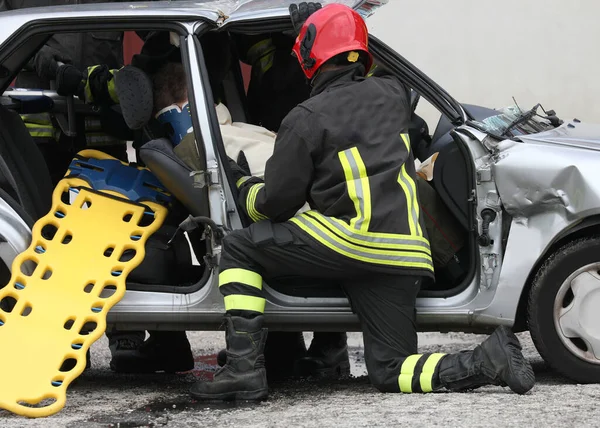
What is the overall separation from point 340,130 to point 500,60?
6868 mm

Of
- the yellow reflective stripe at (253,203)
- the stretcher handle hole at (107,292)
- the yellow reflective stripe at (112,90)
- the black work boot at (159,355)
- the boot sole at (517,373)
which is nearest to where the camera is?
the boot sole at (517,373)

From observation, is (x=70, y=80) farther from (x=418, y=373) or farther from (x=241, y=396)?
(x=418, y=373)

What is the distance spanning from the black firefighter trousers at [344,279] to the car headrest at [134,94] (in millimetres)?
771

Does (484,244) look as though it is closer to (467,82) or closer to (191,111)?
(191,111)

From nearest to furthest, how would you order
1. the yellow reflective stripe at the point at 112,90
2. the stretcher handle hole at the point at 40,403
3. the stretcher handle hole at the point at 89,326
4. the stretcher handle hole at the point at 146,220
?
1. the stretcher handle hole at the point at 40,403
2. the stretcher handle hole at the point at 89,326
3. the stretcher handle hole at the point at 146,220
4. the yellow reflective stripe at the point at 112,90

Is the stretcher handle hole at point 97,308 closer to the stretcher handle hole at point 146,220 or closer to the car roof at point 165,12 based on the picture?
the stretcher handle hole at point 146,220

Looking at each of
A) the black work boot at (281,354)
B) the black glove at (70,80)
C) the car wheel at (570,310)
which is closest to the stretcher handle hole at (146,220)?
the black glove at (70,80)

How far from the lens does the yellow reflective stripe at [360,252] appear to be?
4816 mm

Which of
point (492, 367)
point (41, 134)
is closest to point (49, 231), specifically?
point (41, 134)

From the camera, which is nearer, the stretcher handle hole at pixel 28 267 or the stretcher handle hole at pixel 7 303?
the stretcher handle hole at pixel 28 267

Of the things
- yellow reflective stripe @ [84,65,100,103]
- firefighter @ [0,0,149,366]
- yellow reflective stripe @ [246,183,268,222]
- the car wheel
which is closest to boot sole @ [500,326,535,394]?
the car wheel

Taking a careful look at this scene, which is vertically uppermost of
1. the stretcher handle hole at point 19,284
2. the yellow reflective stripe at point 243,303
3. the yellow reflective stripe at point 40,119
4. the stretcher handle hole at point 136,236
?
the yellow reflective stripe at point 40,119

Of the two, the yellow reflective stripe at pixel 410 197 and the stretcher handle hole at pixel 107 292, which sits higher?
the yellow reflective stripe at pixel 410 197

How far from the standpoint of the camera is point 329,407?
455 centimetres
